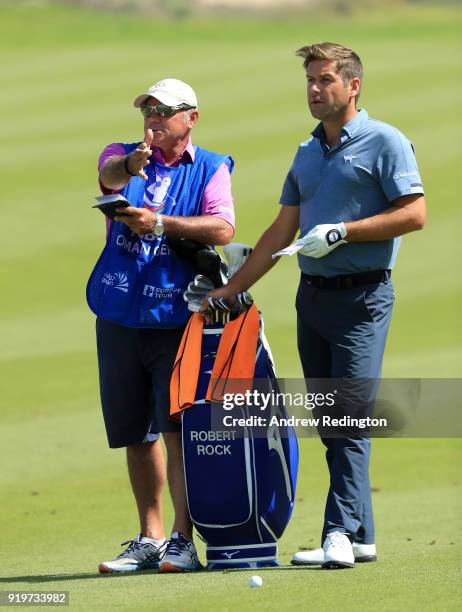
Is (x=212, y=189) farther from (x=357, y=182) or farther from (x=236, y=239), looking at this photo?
(x=236, y=239)

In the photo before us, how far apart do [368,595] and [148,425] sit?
1.64 meters

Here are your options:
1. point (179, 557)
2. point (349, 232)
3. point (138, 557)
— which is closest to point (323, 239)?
point (349, 232)

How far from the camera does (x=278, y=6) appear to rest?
34719 mm

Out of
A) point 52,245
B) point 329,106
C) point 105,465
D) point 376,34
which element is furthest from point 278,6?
point 329,106

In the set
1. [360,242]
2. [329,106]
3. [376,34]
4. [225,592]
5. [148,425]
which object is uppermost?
[376,34]

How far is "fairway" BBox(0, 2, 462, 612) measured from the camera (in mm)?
5688

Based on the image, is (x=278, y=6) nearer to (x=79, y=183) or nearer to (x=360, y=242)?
(x=79, y=183)

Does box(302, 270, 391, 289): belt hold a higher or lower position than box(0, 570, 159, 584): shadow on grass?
higher

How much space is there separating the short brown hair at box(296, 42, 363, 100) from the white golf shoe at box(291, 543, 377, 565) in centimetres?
193

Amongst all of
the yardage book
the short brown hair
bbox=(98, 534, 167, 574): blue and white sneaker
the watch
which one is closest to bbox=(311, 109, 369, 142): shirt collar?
the short brown hair

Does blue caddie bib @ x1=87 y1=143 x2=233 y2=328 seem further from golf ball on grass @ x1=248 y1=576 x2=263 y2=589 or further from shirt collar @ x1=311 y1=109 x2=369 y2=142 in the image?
golf ball on grass @ x1=248 y1=576 x2=263 y2=589

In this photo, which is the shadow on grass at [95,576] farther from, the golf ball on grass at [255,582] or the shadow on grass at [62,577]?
the golf ball on grass at [255,582]

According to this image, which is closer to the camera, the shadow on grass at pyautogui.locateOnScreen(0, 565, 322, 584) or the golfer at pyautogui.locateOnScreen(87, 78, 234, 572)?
the shadow on grass at pyautogui.locateOnScreen(0, 565, 322, 584)
